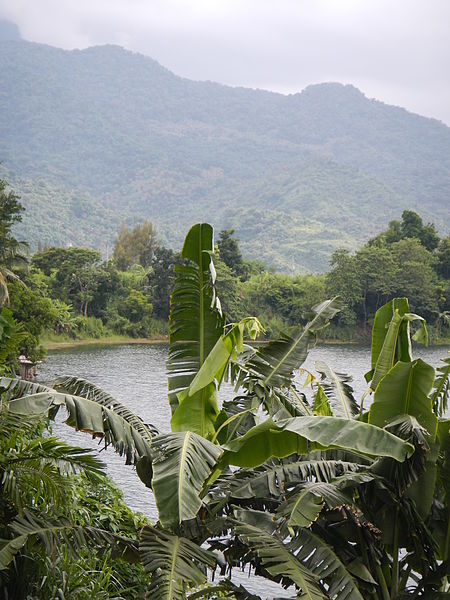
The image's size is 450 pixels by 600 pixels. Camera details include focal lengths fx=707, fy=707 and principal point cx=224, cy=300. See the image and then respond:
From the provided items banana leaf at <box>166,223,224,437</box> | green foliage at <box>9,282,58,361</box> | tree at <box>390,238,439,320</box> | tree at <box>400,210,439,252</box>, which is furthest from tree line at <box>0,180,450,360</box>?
banana leaf at <box>166,223,224,437</box>

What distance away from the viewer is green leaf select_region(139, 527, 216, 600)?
7.54 feet

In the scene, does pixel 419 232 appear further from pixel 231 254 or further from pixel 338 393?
pixel 338 393

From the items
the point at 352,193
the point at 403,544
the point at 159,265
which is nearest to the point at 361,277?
the point at 159,265

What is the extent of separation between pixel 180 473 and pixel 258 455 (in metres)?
0.44

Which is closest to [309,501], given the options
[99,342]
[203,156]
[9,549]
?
[9,549]

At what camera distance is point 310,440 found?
2.58 m

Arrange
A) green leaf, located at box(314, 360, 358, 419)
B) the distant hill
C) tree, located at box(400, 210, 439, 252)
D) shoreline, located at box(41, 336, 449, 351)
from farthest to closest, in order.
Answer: the distant hill
tree, located at box(400, 210, 439, 252)
shoreline, located at box(41, 336, 449, 351)
green leaf, located at box(314, 360, 358, 419)

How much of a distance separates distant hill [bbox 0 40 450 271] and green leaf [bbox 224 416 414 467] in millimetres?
41562

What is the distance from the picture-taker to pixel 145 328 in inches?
1003

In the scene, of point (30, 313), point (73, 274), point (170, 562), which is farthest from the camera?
point (73, 274)

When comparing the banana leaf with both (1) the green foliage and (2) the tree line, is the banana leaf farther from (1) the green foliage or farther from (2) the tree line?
(2) the tree line

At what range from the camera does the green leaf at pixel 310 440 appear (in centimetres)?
253

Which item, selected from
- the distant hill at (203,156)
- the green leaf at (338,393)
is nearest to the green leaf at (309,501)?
the green leaf at (338,393)

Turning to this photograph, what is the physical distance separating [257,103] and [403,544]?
105545 millimetres
